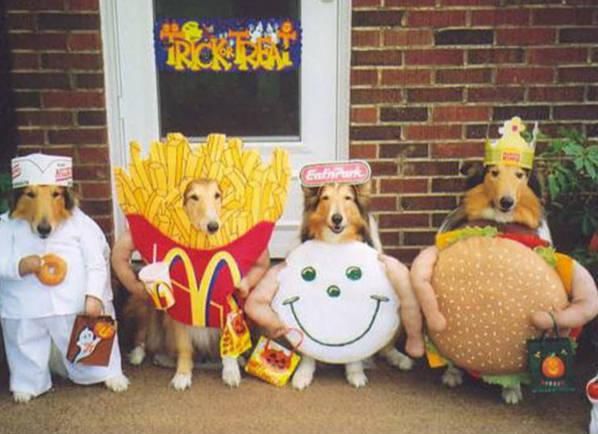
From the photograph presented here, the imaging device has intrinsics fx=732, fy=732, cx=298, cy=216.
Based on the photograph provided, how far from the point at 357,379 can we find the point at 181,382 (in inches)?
28.9

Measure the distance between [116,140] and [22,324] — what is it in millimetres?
1067

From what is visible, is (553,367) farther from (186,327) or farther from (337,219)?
(186,327)

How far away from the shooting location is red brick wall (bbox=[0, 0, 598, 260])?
3.42 meters

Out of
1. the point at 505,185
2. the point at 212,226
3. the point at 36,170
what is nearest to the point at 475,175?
the point at 505,185

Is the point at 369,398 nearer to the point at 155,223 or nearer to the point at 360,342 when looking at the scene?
the point at 360,342

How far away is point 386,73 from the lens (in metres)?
3.49

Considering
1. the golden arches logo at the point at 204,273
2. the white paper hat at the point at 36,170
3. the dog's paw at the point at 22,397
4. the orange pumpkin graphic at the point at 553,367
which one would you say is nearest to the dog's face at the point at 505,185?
the orange pumpkin graphic at the point at 553,367

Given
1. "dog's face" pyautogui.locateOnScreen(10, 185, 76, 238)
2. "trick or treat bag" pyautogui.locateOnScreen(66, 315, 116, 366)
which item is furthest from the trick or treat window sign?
"trick or treat bag" pyautogui.locateOnScreen(66, 315, 116, 366)

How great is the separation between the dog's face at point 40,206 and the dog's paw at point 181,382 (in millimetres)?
791

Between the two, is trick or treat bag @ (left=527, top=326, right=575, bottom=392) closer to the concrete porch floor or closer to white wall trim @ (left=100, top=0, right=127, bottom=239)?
the concrete porch floor

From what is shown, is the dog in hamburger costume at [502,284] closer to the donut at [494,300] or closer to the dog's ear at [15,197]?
the donut at [494,300]

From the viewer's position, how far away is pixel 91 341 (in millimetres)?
2936

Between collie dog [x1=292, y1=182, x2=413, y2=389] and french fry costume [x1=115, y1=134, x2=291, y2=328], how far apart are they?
0.14m

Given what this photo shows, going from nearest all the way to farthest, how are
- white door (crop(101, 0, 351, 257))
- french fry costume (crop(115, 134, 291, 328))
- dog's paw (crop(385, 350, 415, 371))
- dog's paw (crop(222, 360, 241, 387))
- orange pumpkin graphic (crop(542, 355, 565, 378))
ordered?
orange pumpkin graphic (crop(542, 355, 565, 378))
french fry costume (crop(115, 134, 291, 328))
dog's paw (crop(222, 360, 241, 387))
dog's paw (crop(385, 350, 415, 371))
white door (crop(101, 0, 351, 257))
